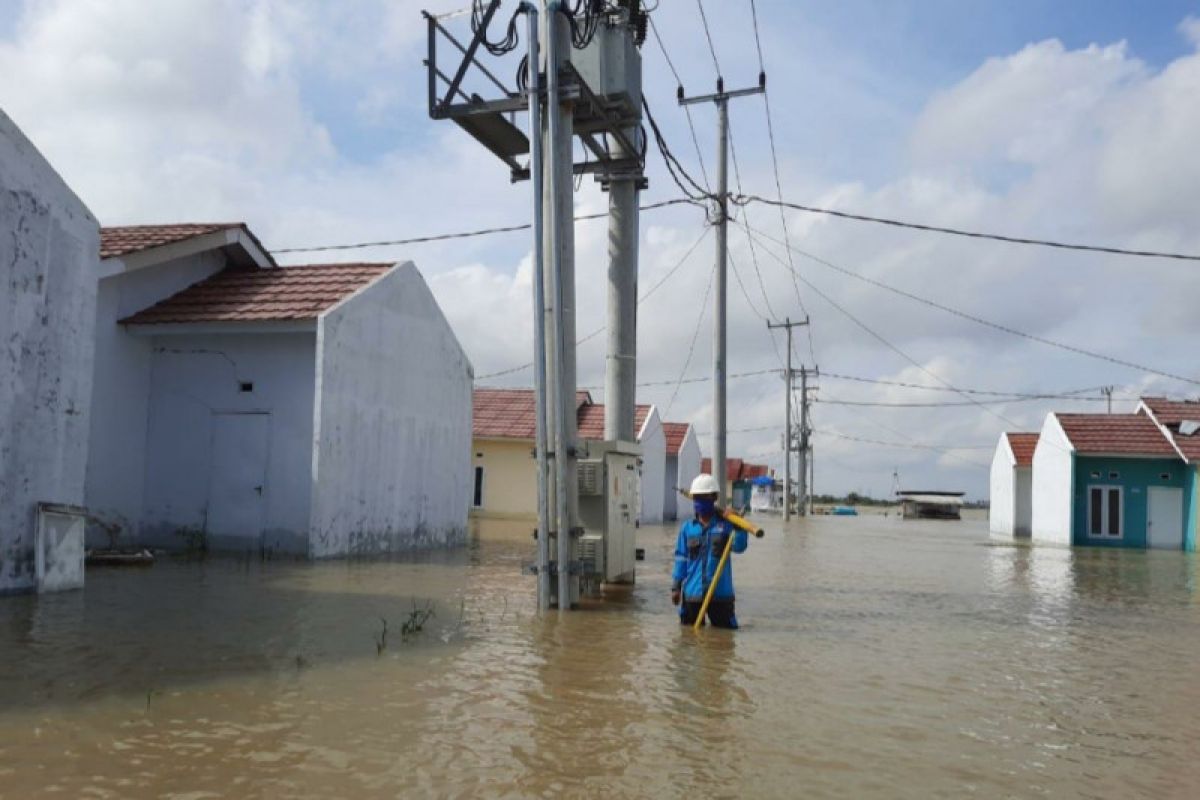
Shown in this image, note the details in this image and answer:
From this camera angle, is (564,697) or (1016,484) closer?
(564,697)

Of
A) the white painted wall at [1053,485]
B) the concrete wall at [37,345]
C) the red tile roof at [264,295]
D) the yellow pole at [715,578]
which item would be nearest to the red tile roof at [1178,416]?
the white painted wall at [1053,485]

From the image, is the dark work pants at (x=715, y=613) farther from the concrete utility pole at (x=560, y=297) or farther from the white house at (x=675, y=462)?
the white house at (x=675, y=462)

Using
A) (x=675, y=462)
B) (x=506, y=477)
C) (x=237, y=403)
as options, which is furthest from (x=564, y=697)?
(x=675, y=462)

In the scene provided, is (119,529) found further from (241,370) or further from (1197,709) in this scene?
(1197,709)

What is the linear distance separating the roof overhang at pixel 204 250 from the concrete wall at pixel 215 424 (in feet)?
3.81

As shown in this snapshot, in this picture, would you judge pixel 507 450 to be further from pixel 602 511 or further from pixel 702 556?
pixel 702 556

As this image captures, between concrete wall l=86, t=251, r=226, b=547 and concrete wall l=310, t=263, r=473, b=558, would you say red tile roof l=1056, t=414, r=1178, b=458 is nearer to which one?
concrete wall l=310, t=263, r=473, b=558

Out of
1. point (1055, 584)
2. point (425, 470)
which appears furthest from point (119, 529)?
point (1055, 584)

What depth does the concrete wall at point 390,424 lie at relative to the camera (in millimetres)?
15320

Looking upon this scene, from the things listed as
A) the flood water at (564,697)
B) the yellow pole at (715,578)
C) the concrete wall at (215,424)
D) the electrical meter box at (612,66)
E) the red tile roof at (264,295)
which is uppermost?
the electrical meter box at (612,66)

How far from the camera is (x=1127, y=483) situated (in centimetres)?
3197

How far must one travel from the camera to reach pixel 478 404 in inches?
1357

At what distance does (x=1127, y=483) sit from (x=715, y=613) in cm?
2726

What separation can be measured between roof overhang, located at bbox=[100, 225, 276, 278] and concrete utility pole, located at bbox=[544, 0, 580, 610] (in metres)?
6.90
